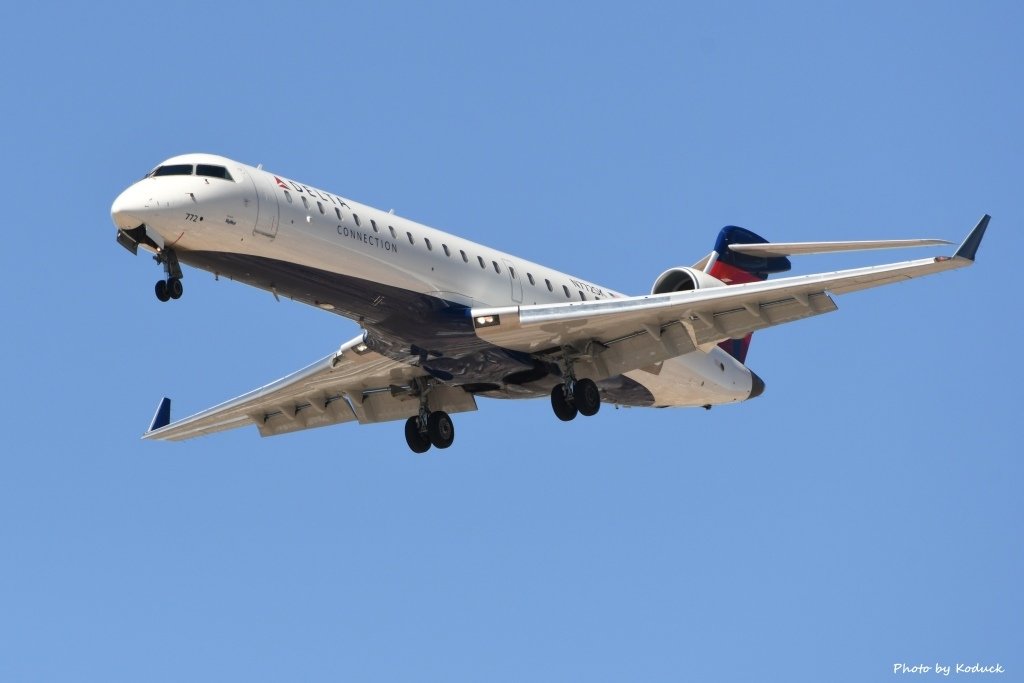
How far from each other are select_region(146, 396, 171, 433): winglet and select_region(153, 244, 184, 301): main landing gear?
9.25m

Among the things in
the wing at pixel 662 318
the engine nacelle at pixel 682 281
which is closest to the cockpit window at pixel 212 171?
the wing at pixel 662 318

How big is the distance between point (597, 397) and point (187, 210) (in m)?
8.18

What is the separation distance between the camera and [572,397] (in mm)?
28625

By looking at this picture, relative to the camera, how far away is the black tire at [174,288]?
24.7 m

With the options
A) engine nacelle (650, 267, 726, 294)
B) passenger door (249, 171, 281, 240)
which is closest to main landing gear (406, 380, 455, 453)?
engine nacelle (650, 267, 726, 294)

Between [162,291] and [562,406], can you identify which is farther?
[562,406]

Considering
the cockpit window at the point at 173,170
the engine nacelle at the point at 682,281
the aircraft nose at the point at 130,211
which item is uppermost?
the engine nacelle at the point at 682,281

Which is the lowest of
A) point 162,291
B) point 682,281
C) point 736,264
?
point 162,291

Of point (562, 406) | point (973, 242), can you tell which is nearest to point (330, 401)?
point (562, 406)

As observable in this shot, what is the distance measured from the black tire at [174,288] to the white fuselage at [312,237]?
19.8 inches

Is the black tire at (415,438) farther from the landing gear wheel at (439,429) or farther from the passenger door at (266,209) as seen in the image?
the passenger door at (266,209)

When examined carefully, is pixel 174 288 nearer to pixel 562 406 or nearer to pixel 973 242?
pixel 562 406

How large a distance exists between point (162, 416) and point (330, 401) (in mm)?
3766

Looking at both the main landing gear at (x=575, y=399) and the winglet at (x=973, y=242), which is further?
the main landing gear at (x=575, y=399)
